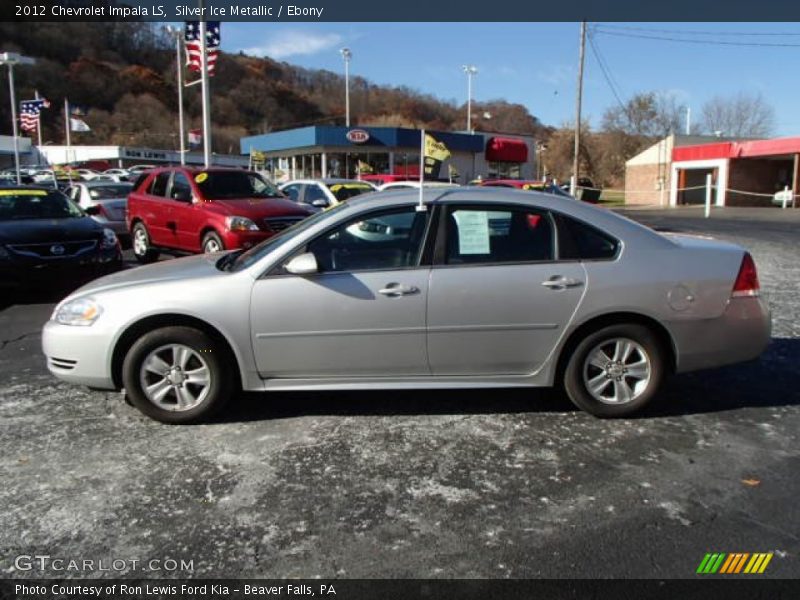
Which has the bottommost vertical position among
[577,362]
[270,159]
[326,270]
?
[577,362]

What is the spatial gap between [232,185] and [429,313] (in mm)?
7423

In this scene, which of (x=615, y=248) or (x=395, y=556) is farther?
(x=615, y=248)

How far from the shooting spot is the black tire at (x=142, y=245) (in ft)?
38.1

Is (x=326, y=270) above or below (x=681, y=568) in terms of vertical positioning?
above

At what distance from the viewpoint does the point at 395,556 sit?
9.55 ft

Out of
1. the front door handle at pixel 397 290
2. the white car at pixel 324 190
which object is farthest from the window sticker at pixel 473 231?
the white car at pixel 324 190

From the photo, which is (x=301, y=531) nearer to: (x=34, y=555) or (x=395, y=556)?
(x=395, y=556)

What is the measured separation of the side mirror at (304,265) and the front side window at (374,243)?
108 mm

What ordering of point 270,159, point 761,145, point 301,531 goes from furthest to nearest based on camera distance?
point 270,159
point 761,145
point 301,531

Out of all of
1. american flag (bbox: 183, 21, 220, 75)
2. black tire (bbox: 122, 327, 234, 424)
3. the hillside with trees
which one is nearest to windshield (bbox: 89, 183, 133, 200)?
american flag (bbox: 183, 21, 220, 75)

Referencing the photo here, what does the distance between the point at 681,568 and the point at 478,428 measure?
5.53 ft

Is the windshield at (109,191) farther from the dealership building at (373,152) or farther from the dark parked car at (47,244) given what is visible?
the dealership building at (373,152)

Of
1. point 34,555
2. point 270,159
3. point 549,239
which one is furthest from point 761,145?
point 34,555

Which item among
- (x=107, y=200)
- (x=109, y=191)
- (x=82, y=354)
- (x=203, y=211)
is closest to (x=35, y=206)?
(x=203, y=211)
